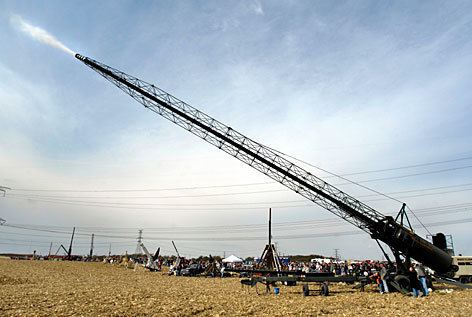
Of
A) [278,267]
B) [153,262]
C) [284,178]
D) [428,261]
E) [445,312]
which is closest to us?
[445,312]

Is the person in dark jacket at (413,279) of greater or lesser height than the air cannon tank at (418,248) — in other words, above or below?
below

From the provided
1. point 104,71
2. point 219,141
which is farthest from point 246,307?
point 104,71

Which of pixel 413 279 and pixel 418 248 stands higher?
pixel 418 248

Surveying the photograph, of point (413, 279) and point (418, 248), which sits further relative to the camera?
point (418, 248)

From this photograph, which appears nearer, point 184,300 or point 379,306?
point 379,306

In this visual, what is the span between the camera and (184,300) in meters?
18.8

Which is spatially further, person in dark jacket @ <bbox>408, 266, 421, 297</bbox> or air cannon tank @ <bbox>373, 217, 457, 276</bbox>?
air cannon tank @ <bbox>373, 217, 457, 276</bbox>

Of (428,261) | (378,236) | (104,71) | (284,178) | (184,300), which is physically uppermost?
(104,71)

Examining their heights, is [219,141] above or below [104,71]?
below

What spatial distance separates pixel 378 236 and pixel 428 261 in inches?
159

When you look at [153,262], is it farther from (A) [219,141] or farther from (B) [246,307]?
(B) [246,307]

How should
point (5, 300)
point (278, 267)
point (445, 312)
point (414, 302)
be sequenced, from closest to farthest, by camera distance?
point (445, 312) → point (5, 300) → point (414, 302) → point (278, 267)

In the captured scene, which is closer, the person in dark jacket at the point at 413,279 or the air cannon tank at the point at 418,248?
the person in dark jacket at the point at 413,279

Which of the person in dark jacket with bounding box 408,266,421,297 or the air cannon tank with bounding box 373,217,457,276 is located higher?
the air cannon tank with bounding box 373,217,457,276
